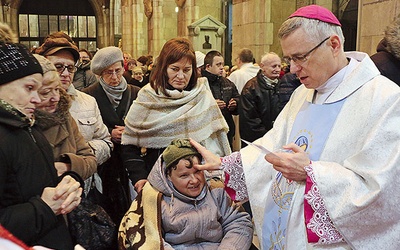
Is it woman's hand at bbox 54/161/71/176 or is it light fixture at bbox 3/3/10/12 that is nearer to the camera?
woman's hand at bbox 54/161/71/176

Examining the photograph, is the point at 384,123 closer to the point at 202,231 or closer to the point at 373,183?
the point at 373,183

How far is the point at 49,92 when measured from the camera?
2375 mm

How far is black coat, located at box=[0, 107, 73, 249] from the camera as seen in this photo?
166 centimetres

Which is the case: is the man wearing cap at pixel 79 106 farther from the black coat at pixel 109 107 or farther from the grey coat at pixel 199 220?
the grey coat at pixel 199 220

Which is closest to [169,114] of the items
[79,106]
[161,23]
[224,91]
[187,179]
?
[187,179]

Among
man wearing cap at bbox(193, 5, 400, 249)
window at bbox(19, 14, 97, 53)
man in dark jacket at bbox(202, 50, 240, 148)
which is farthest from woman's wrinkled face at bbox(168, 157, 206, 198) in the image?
window at bbox(19, 14, 97, 53)

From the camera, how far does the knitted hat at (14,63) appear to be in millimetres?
1734

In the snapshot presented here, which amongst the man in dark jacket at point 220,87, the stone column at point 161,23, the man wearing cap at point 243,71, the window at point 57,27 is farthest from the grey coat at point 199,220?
the window at point 57,27

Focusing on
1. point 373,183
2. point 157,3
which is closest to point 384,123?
point 373,183

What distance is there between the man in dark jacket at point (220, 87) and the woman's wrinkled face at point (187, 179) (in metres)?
2.42

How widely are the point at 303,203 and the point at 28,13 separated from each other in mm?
27960

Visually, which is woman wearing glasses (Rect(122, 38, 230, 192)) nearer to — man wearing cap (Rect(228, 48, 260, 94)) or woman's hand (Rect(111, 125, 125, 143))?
woman's hand (Rect(111, 125, 125, 143))

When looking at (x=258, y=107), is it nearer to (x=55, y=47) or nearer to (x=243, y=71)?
(x=243, y=71)

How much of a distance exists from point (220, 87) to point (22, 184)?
359 centimetres
